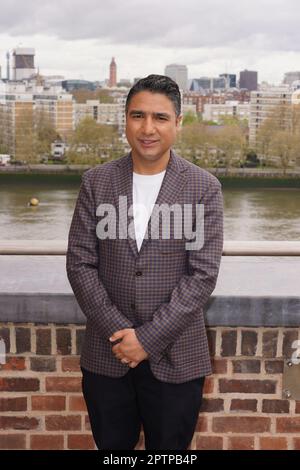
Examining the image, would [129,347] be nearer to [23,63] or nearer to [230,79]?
[23,63]

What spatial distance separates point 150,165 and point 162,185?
0.17 ft

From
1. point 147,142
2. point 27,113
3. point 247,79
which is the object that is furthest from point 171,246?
point 247,79

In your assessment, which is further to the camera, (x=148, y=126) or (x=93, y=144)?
(x=93, y=144)

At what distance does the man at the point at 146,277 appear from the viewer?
132 cm

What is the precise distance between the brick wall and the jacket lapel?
1.26 ft

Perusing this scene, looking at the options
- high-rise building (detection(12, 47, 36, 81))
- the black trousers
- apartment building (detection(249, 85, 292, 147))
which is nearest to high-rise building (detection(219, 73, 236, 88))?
high-rise building (detection(12, 47, 36, 81))

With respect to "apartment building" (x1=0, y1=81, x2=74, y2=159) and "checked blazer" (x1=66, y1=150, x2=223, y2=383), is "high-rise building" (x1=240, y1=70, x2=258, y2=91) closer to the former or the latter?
"apartment building" (x1=0, y1=81, x2=74, y2=159)

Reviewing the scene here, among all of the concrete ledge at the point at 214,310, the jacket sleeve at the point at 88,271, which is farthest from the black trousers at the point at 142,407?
the concrete ledge at the point at 214,310

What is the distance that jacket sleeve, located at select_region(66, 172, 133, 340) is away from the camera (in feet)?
4.32

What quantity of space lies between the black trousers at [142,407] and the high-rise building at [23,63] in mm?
93838

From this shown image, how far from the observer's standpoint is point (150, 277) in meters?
1.33

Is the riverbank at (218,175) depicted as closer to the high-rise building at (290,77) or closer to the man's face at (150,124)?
the high-rise building at (290,77)

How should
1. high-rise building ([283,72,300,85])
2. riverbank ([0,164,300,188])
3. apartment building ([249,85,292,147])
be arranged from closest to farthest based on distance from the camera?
riverbank ([0,164,300,188])
apartment building ([249,85,292,147])
high-rise building ([283,72,300,85])

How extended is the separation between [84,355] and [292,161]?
4923 cm
